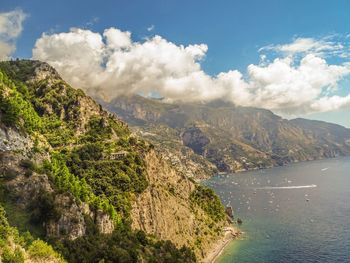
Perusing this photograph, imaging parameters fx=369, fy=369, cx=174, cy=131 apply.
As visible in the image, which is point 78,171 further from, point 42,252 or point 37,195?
point 42,252

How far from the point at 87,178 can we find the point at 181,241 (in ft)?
160

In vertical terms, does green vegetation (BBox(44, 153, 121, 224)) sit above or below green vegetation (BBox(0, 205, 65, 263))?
above

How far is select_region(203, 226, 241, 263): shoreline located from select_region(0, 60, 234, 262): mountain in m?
2.94

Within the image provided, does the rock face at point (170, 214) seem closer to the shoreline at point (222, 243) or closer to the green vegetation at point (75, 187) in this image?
the shoreline at point (222, 243)

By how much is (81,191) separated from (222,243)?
83669 millimetres

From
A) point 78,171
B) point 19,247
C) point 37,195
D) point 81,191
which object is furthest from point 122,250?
point 78,171

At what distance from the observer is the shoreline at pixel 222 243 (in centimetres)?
15500

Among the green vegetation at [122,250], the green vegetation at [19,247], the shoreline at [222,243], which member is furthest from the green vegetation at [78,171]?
the shoreline at [222,243]

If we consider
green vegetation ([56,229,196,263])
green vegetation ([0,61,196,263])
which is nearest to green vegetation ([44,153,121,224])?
green vegetation ([0,61,196,263])

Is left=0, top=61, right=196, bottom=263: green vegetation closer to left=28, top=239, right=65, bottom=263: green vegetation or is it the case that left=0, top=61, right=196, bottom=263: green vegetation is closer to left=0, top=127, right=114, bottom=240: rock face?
left=28, top=239, right=65, bottom=263: green vegetation

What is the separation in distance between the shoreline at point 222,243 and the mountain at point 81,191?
294cm

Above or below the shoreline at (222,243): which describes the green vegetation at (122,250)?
above

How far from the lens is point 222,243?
174m

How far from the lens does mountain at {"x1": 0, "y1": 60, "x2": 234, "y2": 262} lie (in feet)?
267
